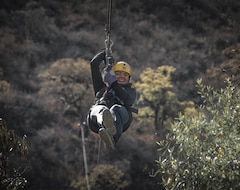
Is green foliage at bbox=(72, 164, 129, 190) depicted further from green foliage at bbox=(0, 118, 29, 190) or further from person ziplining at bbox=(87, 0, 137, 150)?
green foliage at bbox=(0, 118, 29, 190)

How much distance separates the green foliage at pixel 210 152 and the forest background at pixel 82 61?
15355mm

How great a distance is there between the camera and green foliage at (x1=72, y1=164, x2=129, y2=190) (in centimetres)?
2434

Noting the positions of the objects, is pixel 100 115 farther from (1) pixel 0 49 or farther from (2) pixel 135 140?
(1) pixel 0 49

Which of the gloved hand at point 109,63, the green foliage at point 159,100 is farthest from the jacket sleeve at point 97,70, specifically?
the green foliage at point 159,100

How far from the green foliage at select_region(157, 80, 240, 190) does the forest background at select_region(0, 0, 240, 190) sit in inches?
605

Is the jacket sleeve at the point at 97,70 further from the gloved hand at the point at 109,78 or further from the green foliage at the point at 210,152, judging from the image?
the green foliage at the point at 210,152

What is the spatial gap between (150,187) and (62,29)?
1006 inches

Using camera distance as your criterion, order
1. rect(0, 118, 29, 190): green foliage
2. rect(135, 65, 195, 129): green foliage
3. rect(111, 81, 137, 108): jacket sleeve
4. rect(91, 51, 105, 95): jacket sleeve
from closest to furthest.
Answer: rect(0, 118, 29, 190): green foliage → rect(111, 81, 137, 108): jacket sleeve → rect(91, 51, 105, 95): jacket sleeve → rect(135, 65, 195, 129): green foliage

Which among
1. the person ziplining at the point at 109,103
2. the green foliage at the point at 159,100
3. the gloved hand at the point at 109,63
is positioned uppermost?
the green foliage at the point at 159,100

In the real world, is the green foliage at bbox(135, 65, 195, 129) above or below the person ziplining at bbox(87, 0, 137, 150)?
above

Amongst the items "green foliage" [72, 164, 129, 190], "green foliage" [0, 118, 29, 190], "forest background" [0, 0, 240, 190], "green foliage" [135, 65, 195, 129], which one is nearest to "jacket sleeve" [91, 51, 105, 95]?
"green foliage" [0, 118, 29, 190]

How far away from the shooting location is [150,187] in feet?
85.1

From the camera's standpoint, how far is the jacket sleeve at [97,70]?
7.79 m

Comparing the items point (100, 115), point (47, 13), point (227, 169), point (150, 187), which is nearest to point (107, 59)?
point (100, 115)
